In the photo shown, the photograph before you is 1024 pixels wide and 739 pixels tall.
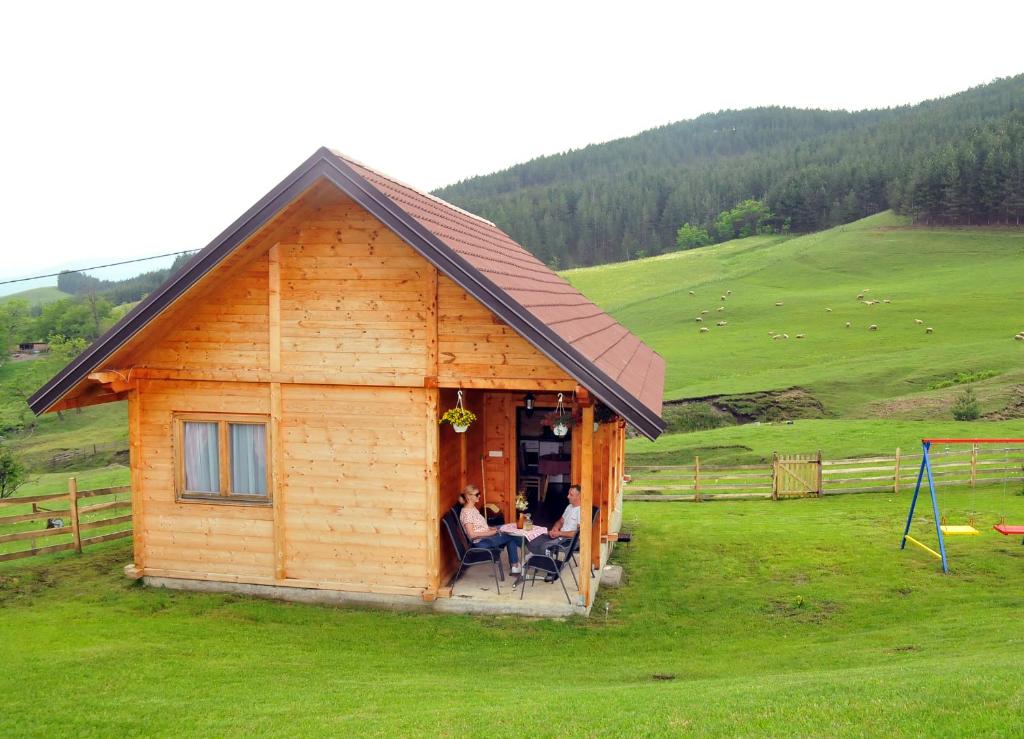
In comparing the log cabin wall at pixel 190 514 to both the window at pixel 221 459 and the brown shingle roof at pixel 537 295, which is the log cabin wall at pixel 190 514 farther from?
the brown shingle roof at pixel 537 295

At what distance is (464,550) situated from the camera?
1109 cm

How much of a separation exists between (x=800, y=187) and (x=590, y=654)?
118m

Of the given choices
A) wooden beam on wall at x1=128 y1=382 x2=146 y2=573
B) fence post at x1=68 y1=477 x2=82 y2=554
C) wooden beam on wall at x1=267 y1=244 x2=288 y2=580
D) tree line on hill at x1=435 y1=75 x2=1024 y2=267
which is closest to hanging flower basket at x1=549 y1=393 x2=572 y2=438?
wooden beam on wall at x1=267 y1=244 x2=288 y2=580

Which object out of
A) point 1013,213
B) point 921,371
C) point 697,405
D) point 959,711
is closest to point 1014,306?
point 921,371

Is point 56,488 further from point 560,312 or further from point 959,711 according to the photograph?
point 959,711

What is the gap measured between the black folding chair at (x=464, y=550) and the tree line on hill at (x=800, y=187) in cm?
8877

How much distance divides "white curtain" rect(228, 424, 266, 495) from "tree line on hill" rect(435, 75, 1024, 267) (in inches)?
3560

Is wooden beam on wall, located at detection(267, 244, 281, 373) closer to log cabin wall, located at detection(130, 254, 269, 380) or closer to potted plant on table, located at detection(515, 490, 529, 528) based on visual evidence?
log cabin wall, located at detection(130, 254, 269, 380)

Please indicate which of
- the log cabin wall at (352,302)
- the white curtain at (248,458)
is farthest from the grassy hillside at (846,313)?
the white curtain at (248,458)

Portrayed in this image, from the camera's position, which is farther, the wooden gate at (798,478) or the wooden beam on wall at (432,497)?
the wooden gate at (798,478)

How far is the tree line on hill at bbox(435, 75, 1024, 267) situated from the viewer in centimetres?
8431

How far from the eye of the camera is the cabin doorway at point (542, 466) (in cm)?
1400

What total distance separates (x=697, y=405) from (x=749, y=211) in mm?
91841

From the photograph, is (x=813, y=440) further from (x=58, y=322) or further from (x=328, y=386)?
(x=58, y=322)
